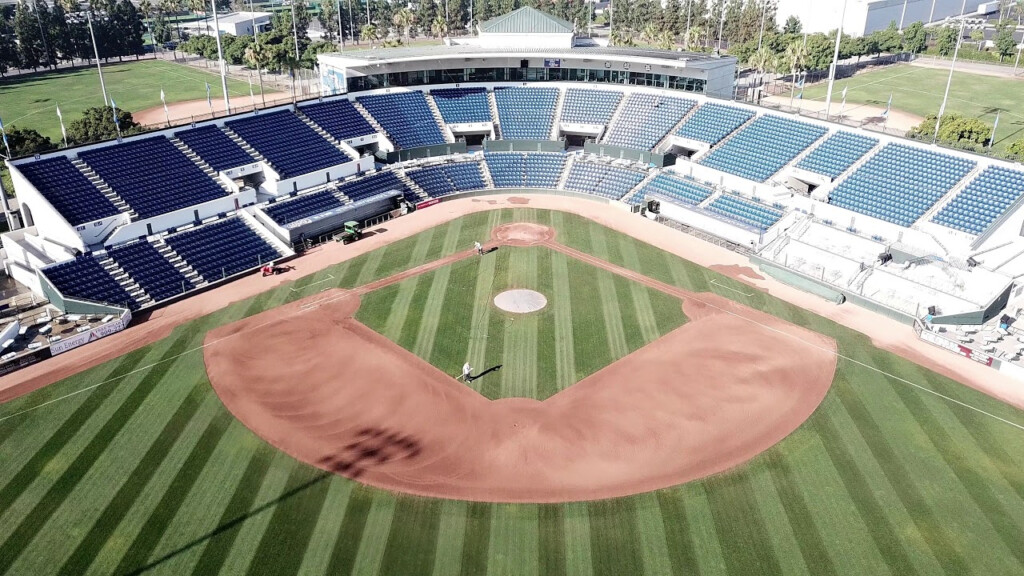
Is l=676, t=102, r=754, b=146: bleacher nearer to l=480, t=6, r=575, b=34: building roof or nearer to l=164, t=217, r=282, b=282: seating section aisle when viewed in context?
l=480, t=6, r=575, b=34: building roof

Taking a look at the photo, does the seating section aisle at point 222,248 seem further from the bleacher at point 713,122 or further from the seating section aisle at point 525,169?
the bleacher at point 713,122

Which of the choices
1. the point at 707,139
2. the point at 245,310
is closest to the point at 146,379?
the point at 245,310

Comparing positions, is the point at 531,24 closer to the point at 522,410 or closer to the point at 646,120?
the point at 646,120

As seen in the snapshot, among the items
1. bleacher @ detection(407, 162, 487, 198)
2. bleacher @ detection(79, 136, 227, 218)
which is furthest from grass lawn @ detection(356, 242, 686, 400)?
bleacher @ detection(79, 136, 227, 218)

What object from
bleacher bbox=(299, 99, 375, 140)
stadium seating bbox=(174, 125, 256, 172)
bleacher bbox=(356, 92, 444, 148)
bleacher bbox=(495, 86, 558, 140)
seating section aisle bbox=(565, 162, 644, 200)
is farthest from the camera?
bleacher bbox=(495, 86, 558, 140)

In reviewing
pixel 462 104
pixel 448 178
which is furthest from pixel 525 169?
pixel 462 104

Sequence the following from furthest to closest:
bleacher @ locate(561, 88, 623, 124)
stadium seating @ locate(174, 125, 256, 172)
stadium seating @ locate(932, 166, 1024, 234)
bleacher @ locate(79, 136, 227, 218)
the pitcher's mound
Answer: bleacher @ locate(561, 88, 623, 124), stadium seating @ locate(174, 125, 256, 172), bleacher @ locate(79, 136, 227, 218), stadium seating @ locate(932, 166, 1024, 234), the pitcher's mound
